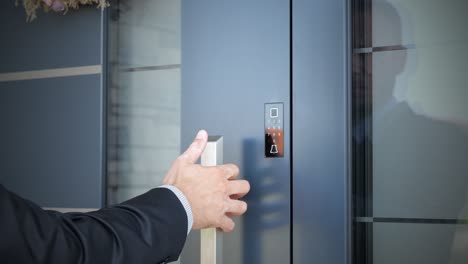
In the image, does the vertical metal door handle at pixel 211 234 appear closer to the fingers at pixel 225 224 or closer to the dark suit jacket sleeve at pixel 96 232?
the fingers at pixel 225 224

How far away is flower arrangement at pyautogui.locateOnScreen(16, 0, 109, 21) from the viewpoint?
164 cm

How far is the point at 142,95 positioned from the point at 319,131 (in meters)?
0.60

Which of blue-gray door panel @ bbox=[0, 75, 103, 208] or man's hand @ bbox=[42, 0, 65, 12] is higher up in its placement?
man's hand @ bbox=[42, 0, 65, 12]

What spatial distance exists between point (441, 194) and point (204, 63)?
70 centimetres

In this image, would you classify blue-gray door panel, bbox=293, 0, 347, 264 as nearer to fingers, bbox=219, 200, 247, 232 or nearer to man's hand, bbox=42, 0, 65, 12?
fingers, bbox=219, 200, 247, 232

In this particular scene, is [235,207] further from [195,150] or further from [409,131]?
[409,131]

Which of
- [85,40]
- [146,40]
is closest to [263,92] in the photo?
[146,40]

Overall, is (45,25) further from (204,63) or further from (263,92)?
(263,92)

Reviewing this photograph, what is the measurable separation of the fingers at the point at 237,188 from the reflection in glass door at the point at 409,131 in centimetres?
27

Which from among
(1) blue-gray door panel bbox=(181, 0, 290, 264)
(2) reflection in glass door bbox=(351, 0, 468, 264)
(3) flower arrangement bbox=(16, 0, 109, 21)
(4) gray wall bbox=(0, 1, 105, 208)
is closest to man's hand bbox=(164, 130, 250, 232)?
(1) blue-gray door panel bbox=(181, 0, 290, 264)

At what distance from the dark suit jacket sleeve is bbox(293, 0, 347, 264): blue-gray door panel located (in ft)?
1.39

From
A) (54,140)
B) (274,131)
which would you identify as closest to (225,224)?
(274,131)

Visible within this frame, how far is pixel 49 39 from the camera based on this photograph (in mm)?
1752

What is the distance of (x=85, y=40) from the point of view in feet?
5.51
